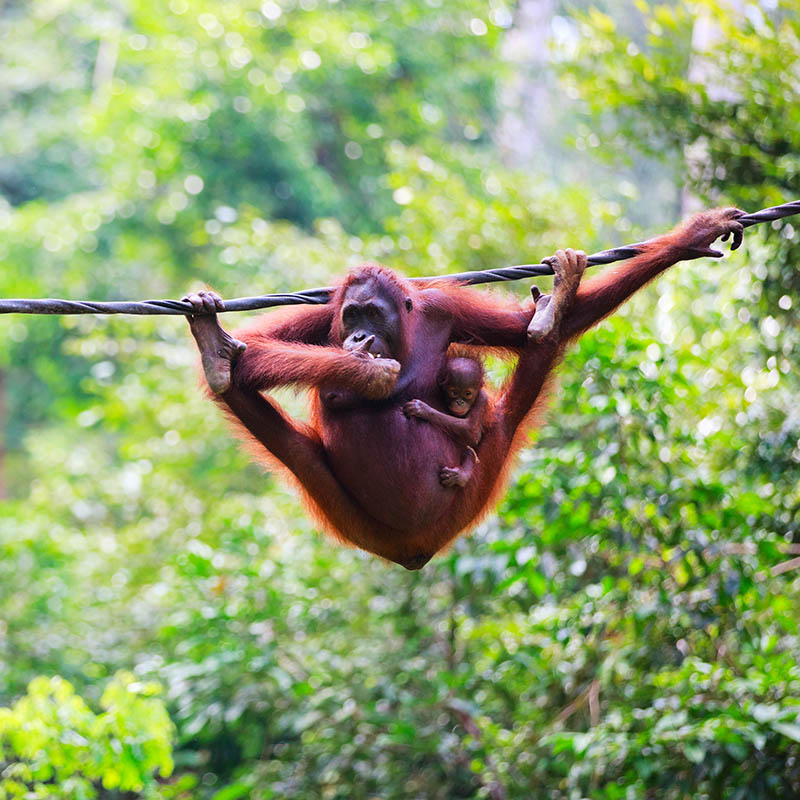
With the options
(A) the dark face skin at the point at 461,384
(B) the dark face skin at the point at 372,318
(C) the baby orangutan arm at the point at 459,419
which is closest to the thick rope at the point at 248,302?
(B) the dark face skin at the point at 372,318

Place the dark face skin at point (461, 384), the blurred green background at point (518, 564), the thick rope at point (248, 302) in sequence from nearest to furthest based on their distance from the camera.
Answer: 1. the thick rope at point (248, 302)
2. the dark face skin at point (461, 384)
3. the blurred green background at point (518, 564)

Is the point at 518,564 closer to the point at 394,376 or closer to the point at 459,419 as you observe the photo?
the point at 459,419

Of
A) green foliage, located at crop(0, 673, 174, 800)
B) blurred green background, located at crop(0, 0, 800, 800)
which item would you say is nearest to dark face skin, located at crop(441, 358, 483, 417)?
blurred green background, located at crop(0, 0, 800, 800)

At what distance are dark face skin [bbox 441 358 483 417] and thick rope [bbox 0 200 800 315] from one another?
30 cm

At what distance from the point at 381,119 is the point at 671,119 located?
670 centimetres

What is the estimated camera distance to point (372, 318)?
124 inches

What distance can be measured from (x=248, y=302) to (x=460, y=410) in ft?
2.81

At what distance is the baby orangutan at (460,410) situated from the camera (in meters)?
3.18

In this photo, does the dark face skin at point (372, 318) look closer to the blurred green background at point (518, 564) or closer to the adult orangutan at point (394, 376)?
the adult orangutan at point (394, 376)

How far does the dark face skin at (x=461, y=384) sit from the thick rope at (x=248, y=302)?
304 mm

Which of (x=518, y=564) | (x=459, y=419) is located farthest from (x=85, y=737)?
(x=459, y=419)

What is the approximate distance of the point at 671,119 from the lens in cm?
545

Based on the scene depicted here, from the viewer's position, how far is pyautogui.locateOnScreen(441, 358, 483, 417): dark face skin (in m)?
3.25

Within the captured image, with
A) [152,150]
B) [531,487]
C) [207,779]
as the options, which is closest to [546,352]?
[531,487]
